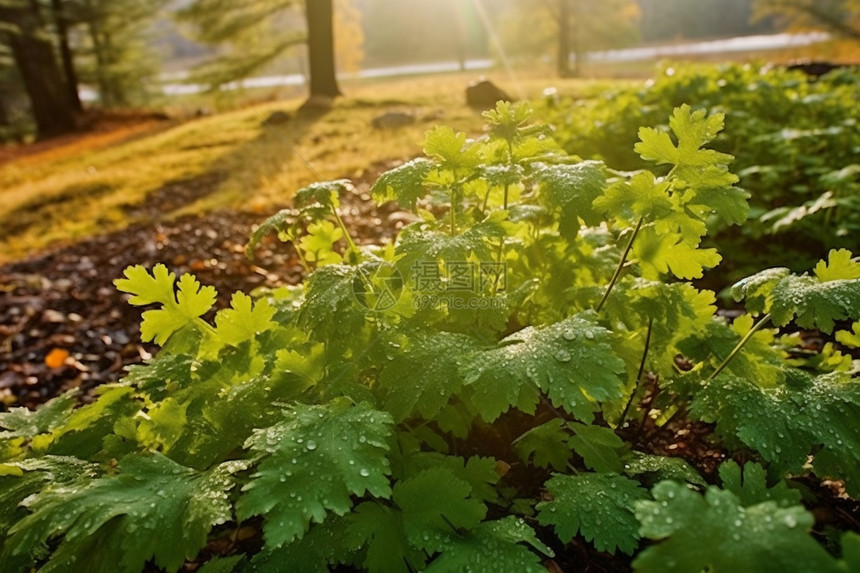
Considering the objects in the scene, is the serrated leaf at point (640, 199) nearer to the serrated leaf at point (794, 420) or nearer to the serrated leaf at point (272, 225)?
the serrated leaf at point (794, 420)

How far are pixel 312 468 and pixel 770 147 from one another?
16.6 feet

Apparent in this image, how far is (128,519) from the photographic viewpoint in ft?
4.34

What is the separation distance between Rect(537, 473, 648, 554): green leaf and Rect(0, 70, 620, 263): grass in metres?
2.89

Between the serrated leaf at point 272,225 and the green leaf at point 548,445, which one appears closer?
the green leaf at point 548,445

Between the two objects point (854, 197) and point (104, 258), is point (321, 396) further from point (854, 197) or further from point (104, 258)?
point (104, 258)

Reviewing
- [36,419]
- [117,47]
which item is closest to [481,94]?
[36,419]

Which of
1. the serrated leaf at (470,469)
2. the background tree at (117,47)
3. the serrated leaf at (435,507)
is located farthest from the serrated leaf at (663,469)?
the background tree at (117,47)

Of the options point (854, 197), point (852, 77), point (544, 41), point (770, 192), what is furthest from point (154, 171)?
point (544, 41)

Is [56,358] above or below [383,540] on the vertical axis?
below

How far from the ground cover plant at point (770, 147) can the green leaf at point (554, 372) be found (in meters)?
1.18

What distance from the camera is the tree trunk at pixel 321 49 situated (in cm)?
1340

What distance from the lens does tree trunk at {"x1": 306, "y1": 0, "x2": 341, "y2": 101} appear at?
13.4m

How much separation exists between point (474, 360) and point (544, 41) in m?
39.1

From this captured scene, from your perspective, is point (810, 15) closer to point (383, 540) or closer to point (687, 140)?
point (687, 140)
